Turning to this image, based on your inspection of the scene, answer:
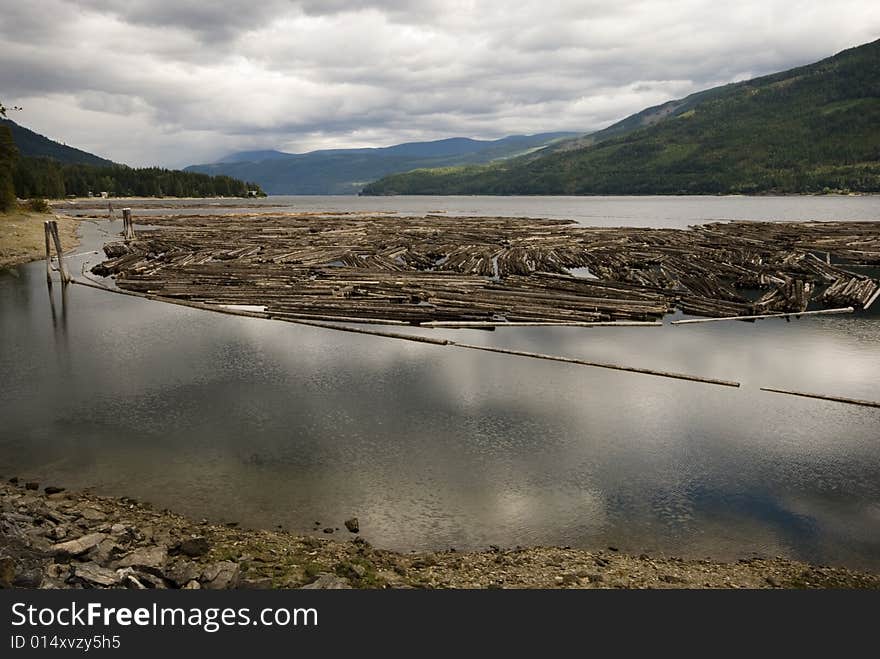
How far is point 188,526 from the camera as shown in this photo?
9.98 metres

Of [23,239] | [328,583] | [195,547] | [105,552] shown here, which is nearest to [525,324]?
[195,547]

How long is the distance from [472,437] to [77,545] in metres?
8.75

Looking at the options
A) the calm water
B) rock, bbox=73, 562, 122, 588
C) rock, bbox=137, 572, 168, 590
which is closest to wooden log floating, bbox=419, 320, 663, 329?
the calm water

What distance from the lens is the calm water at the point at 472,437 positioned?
10.5 m

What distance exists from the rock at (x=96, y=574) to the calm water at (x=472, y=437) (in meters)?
2.85

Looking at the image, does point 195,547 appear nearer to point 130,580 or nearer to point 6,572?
point 130,580

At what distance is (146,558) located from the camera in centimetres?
832

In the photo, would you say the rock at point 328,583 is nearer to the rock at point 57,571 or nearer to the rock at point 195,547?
the rock at point 195,547

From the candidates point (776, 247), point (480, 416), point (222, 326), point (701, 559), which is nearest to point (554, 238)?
point (776, 247)

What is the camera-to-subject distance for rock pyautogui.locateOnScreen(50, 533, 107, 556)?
829cm

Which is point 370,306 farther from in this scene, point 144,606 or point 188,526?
point 144,606

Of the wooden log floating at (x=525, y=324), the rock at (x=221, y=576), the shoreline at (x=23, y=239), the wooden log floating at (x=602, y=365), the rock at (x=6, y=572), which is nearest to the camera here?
the rock at (x=6, y=572)

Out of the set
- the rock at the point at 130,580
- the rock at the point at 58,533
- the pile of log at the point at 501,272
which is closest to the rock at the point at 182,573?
the rock at the point at 130,580

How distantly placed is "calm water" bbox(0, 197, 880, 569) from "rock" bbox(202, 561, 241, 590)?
2105 mm
